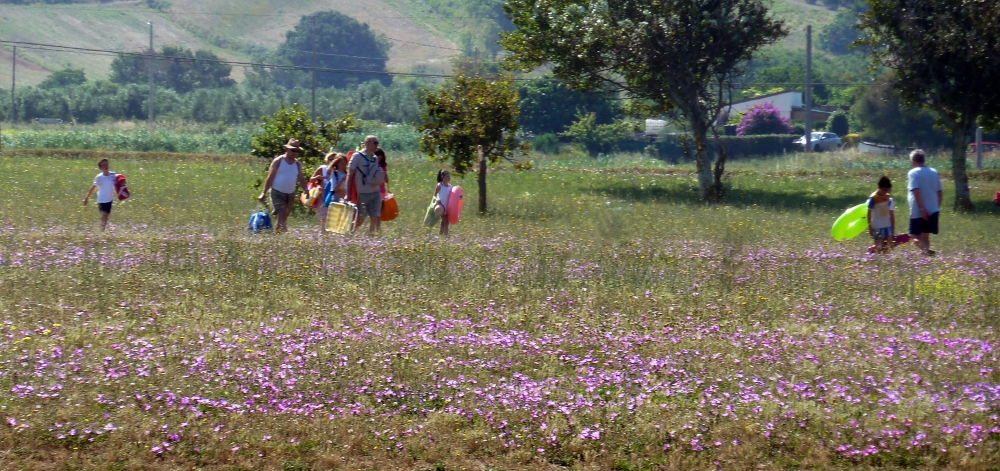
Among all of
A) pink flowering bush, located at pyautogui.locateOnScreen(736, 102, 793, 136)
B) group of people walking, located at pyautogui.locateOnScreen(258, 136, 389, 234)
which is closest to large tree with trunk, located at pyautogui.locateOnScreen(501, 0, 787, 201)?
group of people walking, located at pyautogui.locateOnScreen(258, 136, 389, 234)

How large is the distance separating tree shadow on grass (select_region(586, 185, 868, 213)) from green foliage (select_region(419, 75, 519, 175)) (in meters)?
6.60

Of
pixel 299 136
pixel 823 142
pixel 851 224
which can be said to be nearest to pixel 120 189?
pixel 299 136

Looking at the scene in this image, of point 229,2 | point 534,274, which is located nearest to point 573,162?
point 534,274

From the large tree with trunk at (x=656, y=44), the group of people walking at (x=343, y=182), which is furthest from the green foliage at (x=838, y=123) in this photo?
the group of people walking at (x=343, y=182)

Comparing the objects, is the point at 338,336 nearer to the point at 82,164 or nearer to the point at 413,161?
the point at 82,164

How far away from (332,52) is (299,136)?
4352 inches

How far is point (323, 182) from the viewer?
49.1 feet

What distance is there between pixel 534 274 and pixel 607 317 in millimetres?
2189

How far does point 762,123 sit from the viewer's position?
72625mm

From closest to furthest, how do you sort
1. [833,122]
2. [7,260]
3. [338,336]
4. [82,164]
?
[338,336] → [7,260] → [82,164] → [833,122]

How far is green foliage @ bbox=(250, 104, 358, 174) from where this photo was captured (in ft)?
61.6

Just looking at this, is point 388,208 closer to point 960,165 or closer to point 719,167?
point 719,167

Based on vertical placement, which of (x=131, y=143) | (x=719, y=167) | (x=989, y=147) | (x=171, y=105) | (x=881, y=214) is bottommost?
(x=881, y=214)

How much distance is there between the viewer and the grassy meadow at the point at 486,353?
578 cm
